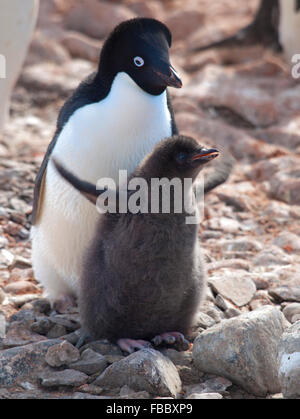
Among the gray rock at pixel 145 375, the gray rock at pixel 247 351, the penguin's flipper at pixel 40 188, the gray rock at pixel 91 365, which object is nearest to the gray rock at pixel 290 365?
the gray rock at pixel 247 351

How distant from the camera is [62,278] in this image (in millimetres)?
3340

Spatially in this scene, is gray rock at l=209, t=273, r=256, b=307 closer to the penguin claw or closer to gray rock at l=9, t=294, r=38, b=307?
the penguin claw

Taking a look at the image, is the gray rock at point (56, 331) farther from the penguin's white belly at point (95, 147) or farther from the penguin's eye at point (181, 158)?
the penguin's eye at point (181, 158)

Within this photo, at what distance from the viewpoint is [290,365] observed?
2.34 m

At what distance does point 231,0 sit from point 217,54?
94.7 inches

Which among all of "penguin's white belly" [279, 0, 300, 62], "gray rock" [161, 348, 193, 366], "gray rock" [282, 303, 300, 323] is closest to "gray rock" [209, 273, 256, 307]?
"gray rock" [282, 303, 300, 323]

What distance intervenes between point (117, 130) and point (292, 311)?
102 cm

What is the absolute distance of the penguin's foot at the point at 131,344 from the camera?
2.73m

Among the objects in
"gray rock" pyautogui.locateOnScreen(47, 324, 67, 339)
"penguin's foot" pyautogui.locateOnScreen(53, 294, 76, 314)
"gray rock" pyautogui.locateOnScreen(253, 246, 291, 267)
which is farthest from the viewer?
"gray rock" pyautogui.locateOnScreen(253, 246, 291, 267)

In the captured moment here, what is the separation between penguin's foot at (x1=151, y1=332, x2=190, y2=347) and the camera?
2.78m

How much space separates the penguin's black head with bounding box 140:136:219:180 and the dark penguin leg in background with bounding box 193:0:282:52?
4.99 meters

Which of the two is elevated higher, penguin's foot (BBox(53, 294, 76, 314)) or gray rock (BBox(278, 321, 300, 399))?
penguin's foot (BBox(53, 294, 76, 314))

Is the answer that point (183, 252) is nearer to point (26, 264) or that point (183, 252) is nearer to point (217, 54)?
point (26, 264)

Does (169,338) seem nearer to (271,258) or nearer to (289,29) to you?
(271,258)
